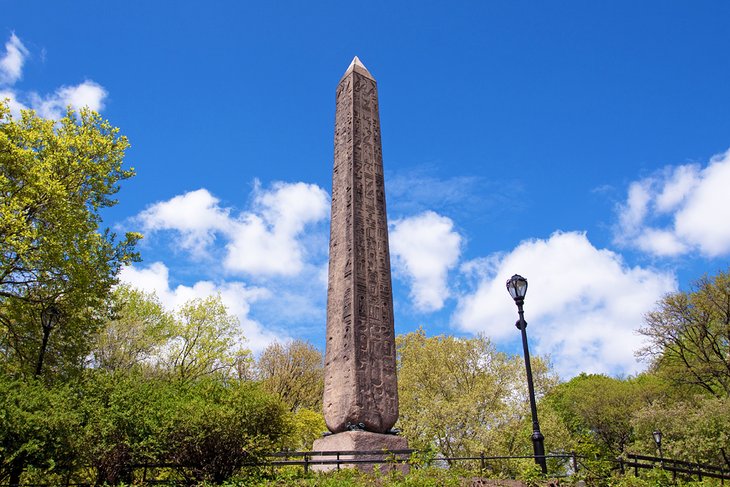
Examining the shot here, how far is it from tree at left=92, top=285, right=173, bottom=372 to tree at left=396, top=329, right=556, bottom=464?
45.7ft

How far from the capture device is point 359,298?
11.6 metres

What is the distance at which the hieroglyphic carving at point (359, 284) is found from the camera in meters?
10.9

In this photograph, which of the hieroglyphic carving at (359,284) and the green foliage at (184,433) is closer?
the green foliage at (184,433)

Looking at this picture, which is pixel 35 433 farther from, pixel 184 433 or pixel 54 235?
pixel 54 235

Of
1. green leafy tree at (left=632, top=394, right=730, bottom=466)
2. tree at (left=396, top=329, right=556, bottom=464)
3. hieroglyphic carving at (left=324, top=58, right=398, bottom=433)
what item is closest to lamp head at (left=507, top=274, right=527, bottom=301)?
hieroglyphic carving at (left=324, top=58, right=398, bottom=433)

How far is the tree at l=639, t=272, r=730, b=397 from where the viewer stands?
27.0 m

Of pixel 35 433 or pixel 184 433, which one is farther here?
pixel 184 433

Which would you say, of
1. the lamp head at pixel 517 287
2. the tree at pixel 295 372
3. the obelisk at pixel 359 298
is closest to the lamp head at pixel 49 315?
the obelisk at pixel 359 298

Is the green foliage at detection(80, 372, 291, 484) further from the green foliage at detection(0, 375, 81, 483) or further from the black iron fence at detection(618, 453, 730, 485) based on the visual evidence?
the black iron fence at detection(618, 453, 730, 485)

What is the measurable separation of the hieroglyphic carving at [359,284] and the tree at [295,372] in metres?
25.5

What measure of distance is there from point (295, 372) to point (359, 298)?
2813 centimetres

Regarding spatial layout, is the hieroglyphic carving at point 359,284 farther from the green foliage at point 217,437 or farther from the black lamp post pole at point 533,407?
the black lamp post pole at point 533,407

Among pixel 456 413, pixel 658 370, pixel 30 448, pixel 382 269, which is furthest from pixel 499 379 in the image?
pixel 30 448

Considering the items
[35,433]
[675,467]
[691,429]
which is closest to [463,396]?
[691,429]
